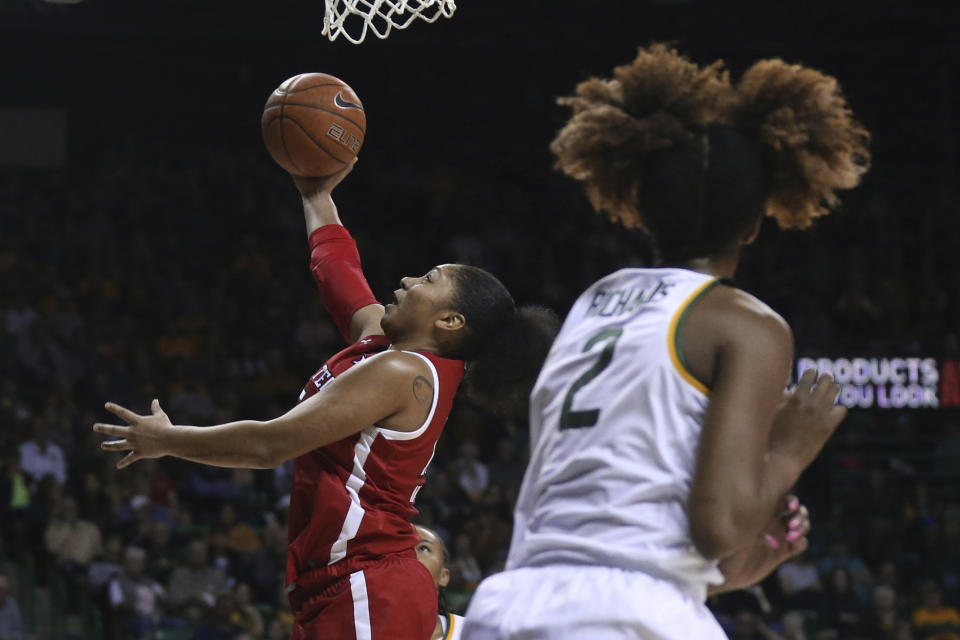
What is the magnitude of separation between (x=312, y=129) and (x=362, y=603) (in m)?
1.52

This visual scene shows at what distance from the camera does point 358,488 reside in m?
3.26

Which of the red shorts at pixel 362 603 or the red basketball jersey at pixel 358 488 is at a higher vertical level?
the red basketball jersey at pixel 358 488

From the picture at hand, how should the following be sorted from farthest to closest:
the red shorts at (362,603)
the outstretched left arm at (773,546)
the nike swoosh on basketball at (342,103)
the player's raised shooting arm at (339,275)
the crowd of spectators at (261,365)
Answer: the crowd of spectators at (261,365), the nike swoosh on basketball at (342,103), the player's raised shooting arm at (339,275), the red shorts at (362,603), the outstretched left arm at (773,546)

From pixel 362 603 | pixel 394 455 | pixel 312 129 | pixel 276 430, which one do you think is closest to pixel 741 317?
pixel 276 430

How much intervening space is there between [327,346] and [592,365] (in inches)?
388

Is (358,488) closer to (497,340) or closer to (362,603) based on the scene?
(362,603)

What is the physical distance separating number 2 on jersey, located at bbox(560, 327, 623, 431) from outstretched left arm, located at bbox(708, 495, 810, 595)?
0.31 m

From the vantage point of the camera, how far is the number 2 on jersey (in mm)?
2053

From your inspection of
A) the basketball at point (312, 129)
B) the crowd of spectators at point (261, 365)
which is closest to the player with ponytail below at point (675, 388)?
the basketball at point (312, 129)

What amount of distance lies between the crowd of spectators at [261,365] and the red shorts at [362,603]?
512cm

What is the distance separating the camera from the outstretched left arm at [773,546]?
2.04 m

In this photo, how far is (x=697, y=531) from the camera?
194 centimetres

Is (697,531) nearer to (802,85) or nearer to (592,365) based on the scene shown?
(592,365)

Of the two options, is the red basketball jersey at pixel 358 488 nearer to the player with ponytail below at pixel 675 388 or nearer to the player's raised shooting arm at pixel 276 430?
the player's raised shooting arm at pixel 276 430
